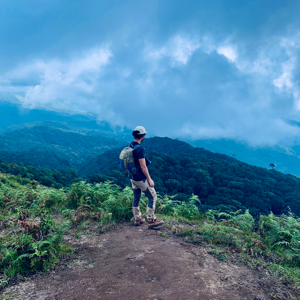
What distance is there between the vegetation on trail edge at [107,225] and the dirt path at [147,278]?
1.29ft

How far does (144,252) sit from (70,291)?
1.71m

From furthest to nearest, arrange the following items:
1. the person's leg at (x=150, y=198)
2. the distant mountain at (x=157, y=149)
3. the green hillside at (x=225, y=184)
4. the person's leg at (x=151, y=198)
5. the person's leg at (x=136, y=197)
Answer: the distant mountain at (x=157, y=149)
the green hillside at (x=225, y=184)
the person's leg at (x=136, y=197)
the person's leg at (x=151, y=198)
the person's leg at (x=150, y=198)

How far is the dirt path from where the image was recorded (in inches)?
128

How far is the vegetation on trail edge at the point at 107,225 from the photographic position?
4074mm

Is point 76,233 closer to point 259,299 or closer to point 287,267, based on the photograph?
point 259,299

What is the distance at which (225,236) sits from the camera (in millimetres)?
5473

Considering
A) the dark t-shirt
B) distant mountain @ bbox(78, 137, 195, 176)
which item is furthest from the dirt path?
distant mountain @ bbox(78, 137, 195, 176)

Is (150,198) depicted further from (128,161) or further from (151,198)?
(128,161)

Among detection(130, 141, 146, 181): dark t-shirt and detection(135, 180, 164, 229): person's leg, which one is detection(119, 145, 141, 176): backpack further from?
detection(135, 180, 164, 229): person's leg

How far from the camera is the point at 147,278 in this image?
3.61 m

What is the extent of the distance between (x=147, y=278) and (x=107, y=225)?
2.93 metres

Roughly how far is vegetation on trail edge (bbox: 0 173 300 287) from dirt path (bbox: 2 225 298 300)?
1.29 ft

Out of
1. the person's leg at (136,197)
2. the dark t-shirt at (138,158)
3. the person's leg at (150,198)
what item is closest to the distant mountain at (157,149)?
the person's leg at (136,197)

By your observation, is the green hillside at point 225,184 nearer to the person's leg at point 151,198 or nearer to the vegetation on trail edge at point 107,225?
the vegetation on trail edge at point 107,225
